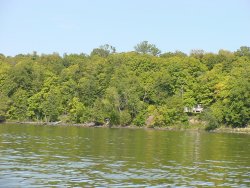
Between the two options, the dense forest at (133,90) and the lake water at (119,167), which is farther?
the dense forest at (133,90)

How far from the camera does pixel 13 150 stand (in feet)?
159

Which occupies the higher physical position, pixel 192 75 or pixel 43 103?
pixel 192 75

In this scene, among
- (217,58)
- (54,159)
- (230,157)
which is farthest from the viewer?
(217,58)

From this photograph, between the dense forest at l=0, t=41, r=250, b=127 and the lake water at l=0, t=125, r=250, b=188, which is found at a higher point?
the dense forest at l=0, t=41, r=250, b=127

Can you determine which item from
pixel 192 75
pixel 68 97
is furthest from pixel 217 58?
pixel 68 97

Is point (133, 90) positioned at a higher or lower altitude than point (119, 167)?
higher

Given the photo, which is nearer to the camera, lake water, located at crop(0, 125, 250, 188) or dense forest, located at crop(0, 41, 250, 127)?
lake water, located at crop(0, 125, 250, 188)

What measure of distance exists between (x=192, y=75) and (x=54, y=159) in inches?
3910

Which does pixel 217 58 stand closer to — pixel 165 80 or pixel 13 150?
pixel 165 80

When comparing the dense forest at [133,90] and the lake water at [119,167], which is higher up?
the dense forest at [133,90]

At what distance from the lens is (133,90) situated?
427 feet

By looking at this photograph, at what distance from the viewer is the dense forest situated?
119875mm

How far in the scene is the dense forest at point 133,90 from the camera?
120 m

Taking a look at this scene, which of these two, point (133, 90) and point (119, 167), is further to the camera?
point (133, 90)
